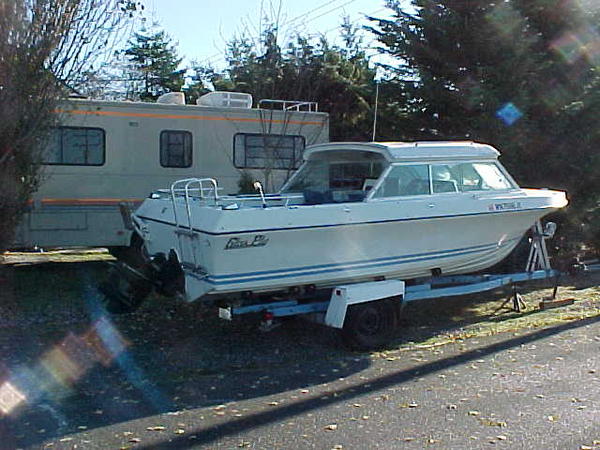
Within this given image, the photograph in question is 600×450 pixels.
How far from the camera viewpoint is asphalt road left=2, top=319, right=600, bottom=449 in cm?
498

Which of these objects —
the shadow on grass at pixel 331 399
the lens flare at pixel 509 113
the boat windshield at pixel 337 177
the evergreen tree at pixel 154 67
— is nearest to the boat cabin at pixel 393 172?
the boat windshield at pixel 337 177

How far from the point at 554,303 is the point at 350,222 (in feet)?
12.4

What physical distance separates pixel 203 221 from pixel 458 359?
8.99 feet

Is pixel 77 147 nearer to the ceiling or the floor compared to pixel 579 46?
nearer to the floor

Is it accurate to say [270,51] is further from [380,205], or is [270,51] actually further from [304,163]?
[380,205]

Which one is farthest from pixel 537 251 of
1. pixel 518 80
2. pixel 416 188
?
pixel 518 80

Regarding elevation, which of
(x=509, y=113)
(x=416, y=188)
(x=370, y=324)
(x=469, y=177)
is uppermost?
(x=509, y=113)

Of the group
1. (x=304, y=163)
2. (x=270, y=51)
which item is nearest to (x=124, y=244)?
(x=304, y=163)

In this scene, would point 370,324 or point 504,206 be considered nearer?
point 370,324

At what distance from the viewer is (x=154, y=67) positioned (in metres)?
31.6

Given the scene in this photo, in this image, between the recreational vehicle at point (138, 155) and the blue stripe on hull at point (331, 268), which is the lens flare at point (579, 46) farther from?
the blue stripe on hull at point (331, 268)

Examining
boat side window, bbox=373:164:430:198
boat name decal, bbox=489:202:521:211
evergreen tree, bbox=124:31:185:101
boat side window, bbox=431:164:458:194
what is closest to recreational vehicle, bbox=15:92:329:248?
boat side window, bbox=373:164:430:198

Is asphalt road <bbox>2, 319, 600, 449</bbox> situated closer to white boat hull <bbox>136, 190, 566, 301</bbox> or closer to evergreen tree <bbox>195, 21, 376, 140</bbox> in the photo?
white boat hull <bbox>136, 190, 566, 301</bbox>

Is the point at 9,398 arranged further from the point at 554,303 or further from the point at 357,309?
the point at 554,303
